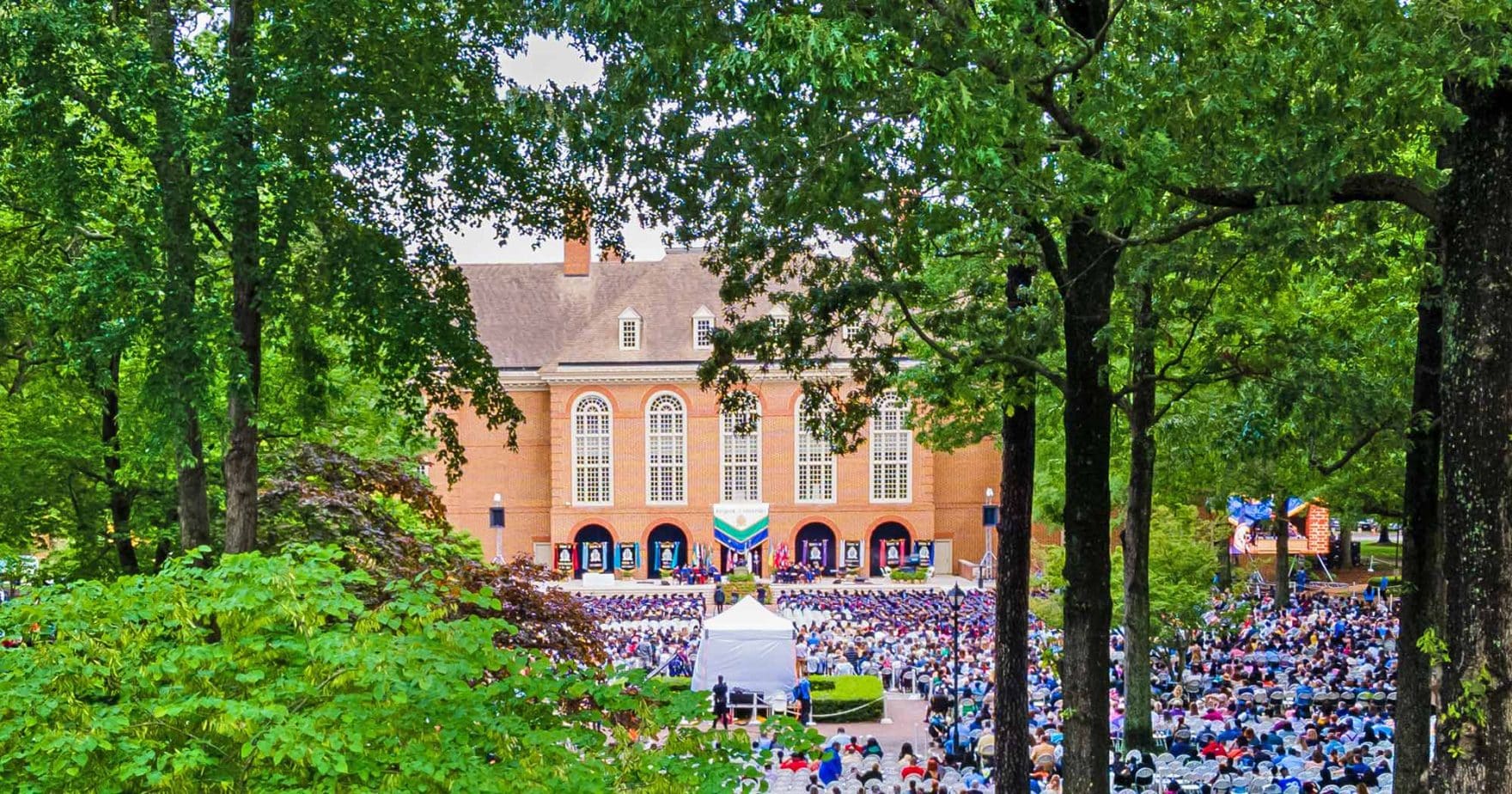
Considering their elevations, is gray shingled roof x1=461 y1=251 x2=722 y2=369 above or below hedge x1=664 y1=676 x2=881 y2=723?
above

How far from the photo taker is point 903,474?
183ft

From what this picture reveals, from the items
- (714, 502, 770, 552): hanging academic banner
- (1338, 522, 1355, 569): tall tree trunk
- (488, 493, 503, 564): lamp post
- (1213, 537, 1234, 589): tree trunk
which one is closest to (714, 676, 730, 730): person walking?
(488, 493, 503, 564): lamp post

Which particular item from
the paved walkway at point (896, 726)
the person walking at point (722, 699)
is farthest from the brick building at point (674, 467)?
the person walking at point (722, 699)

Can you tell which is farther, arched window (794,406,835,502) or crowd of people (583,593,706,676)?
arched window (794,406,835,502)

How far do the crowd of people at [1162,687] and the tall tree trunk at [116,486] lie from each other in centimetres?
981

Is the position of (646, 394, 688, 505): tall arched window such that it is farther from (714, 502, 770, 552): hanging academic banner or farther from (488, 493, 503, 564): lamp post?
(488, 493, 503, 564): lamp post

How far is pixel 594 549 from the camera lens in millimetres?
54938

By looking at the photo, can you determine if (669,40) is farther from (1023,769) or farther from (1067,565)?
(1023,769)

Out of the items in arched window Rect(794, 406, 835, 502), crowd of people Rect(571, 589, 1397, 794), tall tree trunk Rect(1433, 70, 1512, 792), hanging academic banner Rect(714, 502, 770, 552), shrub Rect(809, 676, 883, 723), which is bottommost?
shrub Rect(809, 676, 883, 723)

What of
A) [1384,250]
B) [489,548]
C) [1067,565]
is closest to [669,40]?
[1067,565]

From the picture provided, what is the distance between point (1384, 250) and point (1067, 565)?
4.85 m

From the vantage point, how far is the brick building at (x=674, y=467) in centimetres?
5469

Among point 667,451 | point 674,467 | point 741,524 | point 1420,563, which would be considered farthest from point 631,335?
point 1420,563

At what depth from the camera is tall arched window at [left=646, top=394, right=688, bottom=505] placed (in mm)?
55062
